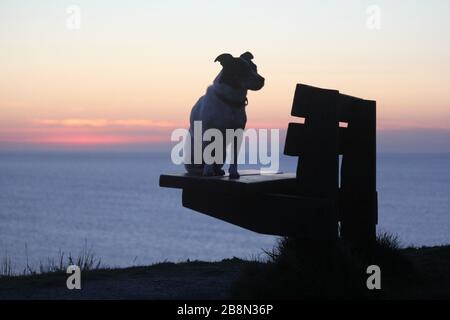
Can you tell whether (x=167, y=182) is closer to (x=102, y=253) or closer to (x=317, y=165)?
(x=317, y=165)

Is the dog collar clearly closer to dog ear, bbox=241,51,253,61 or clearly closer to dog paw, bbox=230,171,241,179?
dog ear, bbox=241,51,253,61

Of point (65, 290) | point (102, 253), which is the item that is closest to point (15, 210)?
point (102, 253)

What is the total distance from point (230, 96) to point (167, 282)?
2.70 m

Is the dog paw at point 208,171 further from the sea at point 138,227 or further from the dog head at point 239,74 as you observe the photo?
the sea at point 138,227

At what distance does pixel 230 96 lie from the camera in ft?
20.8

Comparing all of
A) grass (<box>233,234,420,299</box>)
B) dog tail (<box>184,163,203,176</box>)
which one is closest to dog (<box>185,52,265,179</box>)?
dog tail (<box>184,163,203,176</box>)

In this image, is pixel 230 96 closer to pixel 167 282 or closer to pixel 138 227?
pixel 167 282

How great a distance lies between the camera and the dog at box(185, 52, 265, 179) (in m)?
6.24

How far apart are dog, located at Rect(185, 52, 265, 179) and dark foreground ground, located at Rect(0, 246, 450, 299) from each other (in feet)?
5.12

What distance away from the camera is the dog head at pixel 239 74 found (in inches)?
245

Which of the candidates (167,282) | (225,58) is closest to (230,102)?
(225,58)

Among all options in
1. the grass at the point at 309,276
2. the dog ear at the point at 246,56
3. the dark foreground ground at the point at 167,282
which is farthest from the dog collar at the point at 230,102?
the dark foreground ground at the point at 167,282

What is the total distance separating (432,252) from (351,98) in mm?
3409

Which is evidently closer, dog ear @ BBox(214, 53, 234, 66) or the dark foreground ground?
dog ear @ BBox(214, 53, 234, 66)
